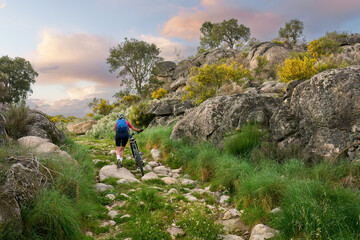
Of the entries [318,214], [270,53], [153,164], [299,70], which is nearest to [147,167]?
[153,164]

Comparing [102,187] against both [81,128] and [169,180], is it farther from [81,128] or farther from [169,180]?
[81,128]

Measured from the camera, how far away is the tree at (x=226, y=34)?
47.7 m

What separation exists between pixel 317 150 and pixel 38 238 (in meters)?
5.89

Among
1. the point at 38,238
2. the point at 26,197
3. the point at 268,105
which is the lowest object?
the point at 38,238

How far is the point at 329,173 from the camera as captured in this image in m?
4.72

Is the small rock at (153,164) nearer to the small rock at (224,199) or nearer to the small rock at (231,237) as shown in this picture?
the small rock at (224,199)

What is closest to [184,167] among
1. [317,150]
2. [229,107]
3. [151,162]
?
[151,162]

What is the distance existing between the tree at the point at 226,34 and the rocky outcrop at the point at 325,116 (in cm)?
4399

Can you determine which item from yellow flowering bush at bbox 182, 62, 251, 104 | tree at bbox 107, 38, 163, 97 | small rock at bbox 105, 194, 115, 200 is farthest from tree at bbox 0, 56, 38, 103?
small rock at bbox 105, 194, 115, 200

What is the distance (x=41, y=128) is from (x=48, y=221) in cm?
567

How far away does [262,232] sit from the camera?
3721 mm

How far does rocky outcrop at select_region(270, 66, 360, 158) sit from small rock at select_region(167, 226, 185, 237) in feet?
12.3

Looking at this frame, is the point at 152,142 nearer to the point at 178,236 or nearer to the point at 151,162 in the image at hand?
the point at 151,162

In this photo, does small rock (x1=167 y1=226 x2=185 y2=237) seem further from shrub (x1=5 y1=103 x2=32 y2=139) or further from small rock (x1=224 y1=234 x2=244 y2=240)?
shrub (x1=5 y1=103 x2=32 y2=139)
